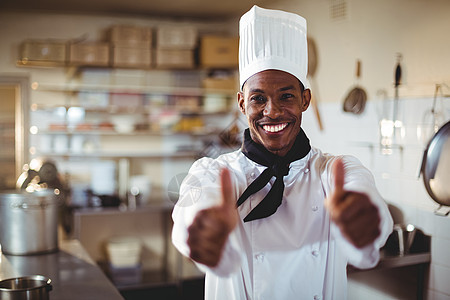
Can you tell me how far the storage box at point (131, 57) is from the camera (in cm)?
454

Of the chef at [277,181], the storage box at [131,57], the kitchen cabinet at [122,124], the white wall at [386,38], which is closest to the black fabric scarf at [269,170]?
the chef at [277,181]

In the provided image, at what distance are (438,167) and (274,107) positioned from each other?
1.21 meters

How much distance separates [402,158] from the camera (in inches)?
81.4

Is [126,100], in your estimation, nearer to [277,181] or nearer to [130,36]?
[130,36]

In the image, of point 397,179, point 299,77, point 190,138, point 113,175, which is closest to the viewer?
Answer: point 299,77

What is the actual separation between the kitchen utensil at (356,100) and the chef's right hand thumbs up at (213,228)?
136cm

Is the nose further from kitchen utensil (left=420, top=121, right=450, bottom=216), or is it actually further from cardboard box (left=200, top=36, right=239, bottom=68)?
cardboard box (left=200, top=36, right=239, bottom=68)

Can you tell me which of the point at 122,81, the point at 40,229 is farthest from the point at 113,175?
the point at 40,229

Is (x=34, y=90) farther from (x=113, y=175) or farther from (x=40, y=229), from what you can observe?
(x=40, y=229)

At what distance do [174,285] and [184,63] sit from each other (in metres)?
2.14

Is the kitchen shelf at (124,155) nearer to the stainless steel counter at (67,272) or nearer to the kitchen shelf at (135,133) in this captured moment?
the kitchen shelf at (135,133)

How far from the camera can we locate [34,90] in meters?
4.64

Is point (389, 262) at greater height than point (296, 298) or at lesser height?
lesser

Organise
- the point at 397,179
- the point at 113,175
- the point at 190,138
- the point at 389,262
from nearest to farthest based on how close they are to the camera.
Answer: the point at 397,179
the point at 389,262
the point at 113,175
the point at 190,138
